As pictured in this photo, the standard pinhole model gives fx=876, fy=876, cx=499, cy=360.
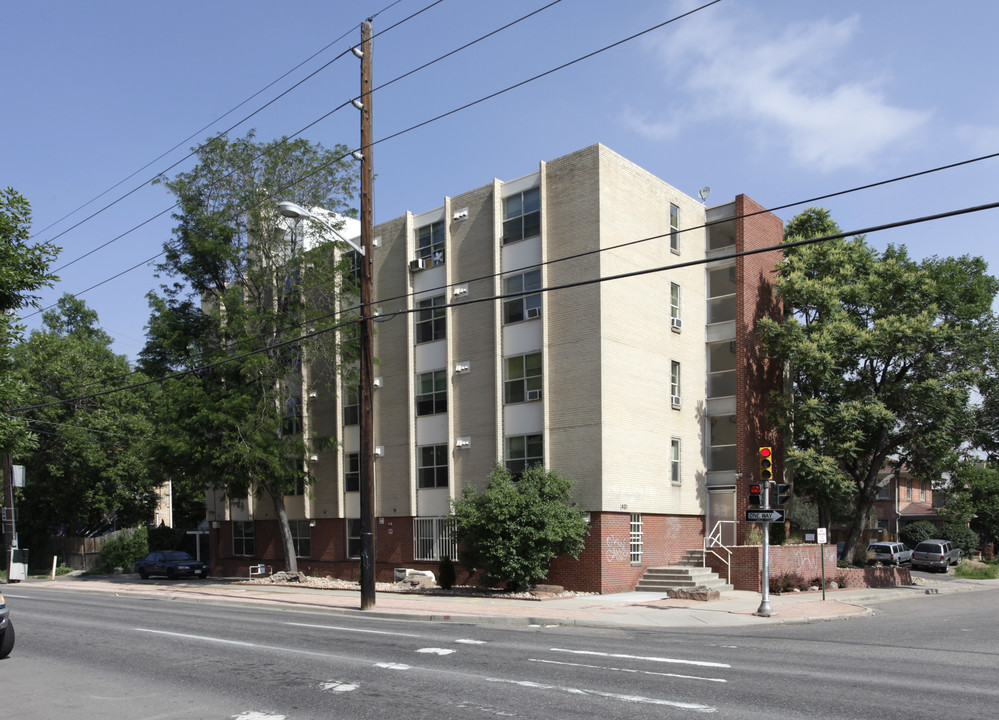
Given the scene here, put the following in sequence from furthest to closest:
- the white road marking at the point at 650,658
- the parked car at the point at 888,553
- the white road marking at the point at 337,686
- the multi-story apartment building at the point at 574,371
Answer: the parked car at the point at 888,553 → the multi-story apartment building at the point at 574,371 → the white road marking at the point at 650,658 → the white road marking at the point at 337,686

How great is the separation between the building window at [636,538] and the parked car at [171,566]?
21554 millimetres

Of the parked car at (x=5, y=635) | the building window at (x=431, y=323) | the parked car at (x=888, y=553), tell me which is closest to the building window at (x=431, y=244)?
the building window at (x=431, y=323)

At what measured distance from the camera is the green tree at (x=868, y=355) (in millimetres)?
29922

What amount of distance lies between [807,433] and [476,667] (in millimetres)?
21682

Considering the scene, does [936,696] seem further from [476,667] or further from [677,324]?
[677,324]

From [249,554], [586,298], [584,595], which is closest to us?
[584,595]

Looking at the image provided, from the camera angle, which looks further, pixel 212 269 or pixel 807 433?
pixel 212 269

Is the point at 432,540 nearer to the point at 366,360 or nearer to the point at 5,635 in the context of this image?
the point at 366,360

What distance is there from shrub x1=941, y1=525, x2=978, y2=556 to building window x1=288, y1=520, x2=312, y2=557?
122 ft

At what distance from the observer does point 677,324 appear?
3027 cm

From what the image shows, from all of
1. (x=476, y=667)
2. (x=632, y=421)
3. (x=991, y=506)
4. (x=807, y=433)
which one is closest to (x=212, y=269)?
(x=632, y=421)

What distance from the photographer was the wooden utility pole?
20984mm

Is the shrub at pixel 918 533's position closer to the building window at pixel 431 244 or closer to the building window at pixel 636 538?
the building window at pixel 636 538

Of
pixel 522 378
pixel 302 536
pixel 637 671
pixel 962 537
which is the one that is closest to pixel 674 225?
pixel 522 378
